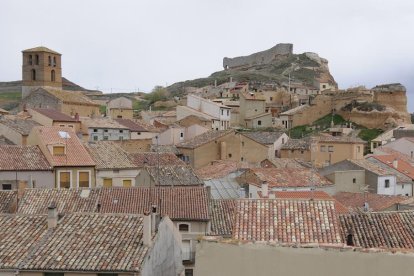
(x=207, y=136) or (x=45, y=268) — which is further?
(x=207, y=136)

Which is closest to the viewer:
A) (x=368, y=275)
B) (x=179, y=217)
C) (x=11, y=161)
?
(x=368, y=275)

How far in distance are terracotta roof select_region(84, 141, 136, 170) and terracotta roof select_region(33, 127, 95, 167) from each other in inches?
65.4

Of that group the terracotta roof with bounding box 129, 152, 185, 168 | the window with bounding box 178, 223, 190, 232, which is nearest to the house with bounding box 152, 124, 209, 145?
the terracotta roof with bounding box 129, 152, 185, 168

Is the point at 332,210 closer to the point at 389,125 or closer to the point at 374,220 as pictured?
the point at 374,220

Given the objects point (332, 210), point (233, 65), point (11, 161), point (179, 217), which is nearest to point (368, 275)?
point (332, 210)

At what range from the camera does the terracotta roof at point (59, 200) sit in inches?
932

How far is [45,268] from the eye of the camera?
49.8ft

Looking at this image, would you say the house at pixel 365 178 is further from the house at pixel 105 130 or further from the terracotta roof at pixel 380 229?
the terracotta roof at pixel 380 229

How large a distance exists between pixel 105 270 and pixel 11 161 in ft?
58.7

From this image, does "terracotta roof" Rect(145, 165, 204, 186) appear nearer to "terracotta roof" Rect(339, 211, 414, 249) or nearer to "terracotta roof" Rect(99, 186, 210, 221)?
"terracotta roof" Rect(99, 186, 210, 221)

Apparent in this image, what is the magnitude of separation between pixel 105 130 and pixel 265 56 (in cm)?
9261

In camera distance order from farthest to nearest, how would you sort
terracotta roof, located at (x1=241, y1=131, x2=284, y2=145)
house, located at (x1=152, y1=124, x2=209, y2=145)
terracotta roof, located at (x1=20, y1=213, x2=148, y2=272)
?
house, located at (x1=152, y1=124, x2=209, y2=145) < terracotta roof, located at (x1=241, y1=131, x2=284, y2=145) < terracotta roof, located at (x1=20, y1=213, x2=148, y2=272)

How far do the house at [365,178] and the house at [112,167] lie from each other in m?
16.9

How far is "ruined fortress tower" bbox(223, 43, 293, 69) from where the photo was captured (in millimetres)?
143250
